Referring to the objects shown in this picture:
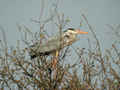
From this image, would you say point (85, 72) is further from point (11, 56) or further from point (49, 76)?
point (11, 56)

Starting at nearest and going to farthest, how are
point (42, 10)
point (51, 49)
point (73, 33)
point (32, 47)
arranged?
point (42, 10), point (32, 47), point (51, 49), point (73, 33)

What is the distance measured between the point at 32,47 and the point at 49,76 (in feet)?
1.81

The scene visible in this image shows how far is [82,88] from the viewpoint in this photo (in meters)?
2.36

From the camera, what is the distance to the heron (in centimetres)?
285

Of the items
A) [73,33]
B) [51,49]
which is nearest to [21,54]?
[51,49]

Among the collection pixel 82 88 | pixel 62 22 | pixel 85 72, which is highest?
pixel 62 22

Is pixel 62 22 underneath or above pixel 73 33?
above

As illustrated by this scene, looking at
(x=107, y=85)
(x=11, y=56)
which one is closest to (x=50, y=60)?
(x=11, y=56)

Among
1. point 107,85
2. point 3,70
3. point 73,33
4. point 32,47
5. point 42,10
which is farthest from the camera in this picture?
point 73,33

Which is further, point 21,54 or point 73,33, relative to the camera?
point 73,33

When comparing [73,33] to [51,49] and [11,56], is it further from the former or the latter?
[11,56]

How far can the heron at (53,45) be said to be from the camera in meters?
2.85

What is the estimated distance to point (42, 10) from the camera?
251cm

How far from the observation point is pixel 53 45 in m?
3.86
